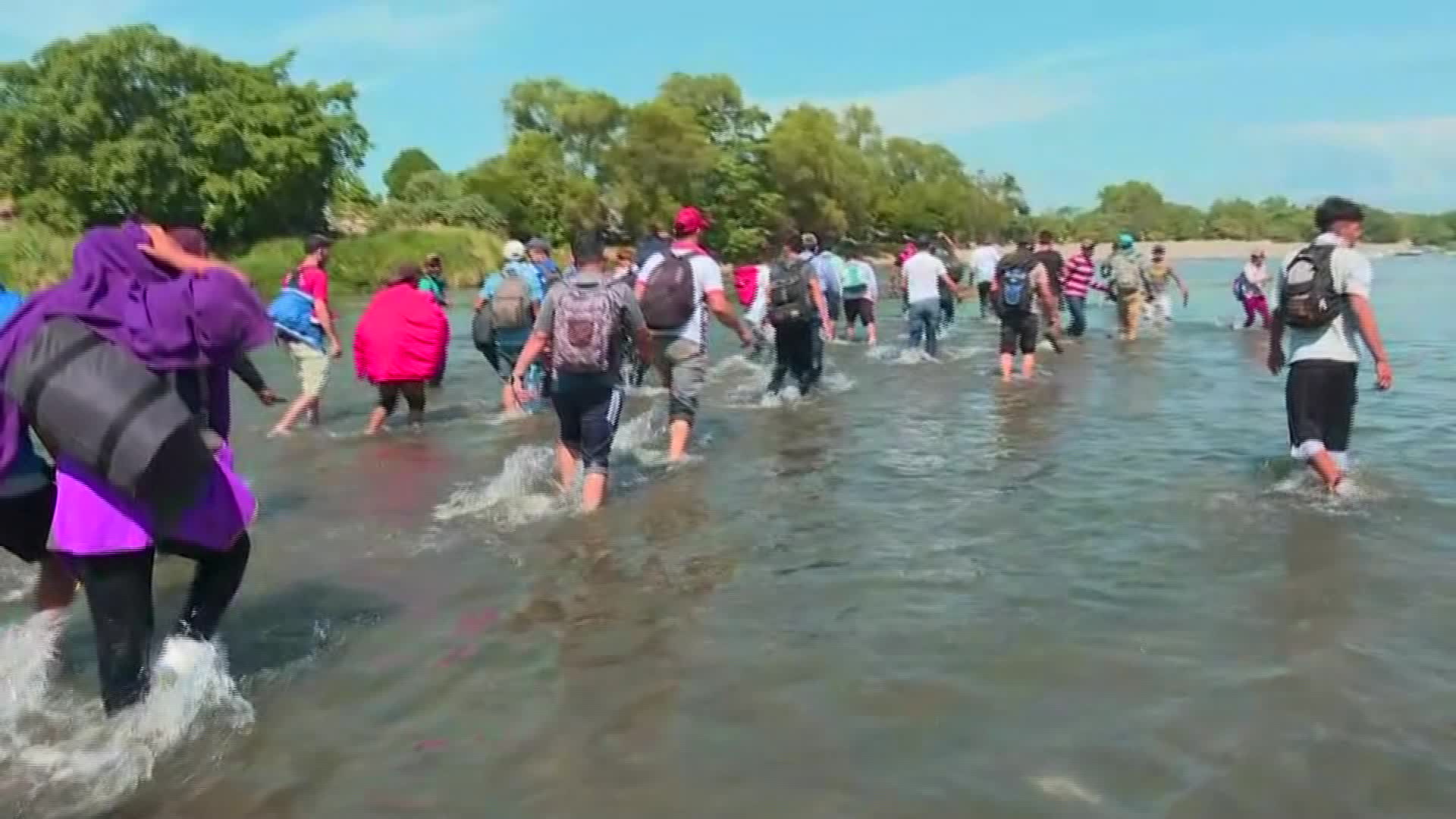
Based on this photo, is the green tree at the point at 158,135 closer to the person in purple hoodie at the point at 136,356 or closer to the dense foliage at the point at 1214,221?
the person in purple hoodie at the point at 136,356

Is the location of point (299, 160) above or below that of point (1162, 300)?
above

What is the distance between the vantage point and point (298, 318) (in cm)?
1105

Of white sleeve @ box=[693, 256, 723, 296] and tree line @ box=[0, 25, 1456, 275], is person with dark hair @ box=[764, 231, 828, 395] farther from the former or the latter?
tree line @ box=[0, 25, 1456, 275]

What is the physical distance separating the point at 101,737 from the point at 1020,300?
11291 mm

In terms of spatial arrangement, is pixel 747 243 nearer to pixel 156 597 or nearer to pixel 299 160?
pixel 299 160

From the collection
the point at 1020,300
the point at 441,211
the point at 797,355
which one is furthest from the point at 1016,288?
the point at 441,211

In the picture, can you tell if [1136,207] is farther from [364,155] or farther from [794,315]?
[794,315]

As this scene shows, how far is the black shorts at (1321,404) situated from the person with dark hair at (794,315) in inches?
198

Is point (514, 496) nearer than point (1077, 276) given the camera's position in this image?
Yes

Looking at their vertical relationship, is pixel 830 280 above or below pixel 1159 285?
above

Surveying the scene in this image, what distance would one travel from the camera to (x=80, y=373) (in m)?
3.75

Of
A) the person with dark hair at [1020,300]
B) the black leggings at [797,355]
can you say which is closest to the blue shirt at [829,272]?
the person with dark hair at [1020,300]

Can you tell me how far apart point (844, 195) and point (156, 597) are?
259 ft

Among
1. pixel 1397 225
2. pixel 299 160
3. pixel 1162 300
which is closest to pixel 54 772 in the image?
pixel 1162 300
